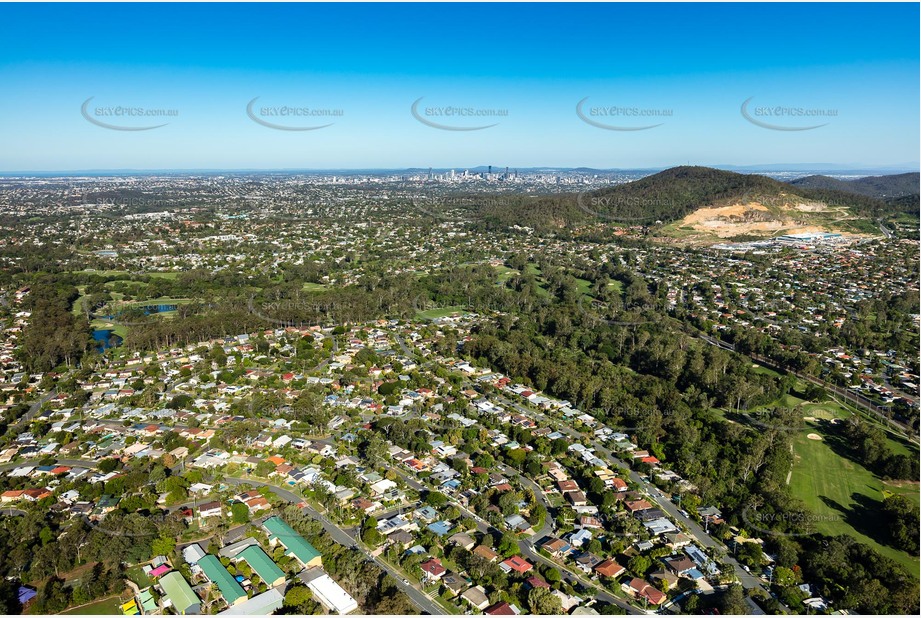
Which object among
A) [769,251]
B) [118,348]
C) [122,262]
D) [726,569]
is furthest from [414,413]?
[769,251]

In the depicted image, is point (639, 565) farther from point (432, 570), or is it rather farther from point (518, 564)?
point (432, 570)

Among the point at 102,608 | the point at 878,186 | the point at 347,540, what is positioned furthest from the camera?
the point at 878,186

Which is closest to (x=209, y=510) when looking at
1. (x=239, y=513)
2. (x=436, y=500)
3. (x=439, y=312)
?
(x=239, y=513)

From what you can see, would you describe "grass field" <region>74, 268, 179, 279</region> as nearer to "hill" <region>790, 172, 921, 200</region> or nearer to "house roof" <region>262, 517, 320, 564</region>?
"house roof" <region>262, 517, 320, 564</region>

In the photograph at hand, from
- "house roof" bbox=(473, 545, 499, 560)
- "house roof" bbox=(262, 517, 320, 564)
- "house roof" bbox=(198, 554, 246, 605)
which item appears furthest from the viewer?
"house roof" bbox=(473, 545, 499, 560)

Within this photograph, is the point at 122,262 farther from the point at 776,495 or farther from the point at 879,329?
the point at 879,329

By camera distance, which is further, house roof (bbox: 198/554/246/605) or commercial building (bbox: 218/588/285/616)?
house roof (bbox: 198/554/246/605)

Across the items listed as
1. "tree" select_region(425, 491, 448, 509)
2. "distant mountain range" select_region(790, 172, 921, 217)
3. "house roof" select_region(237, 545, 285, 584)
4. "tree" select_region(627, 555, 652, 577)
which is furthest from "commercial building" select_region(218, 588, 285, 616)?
"distant mountain range" select_region(790, 172, 921, 217)
